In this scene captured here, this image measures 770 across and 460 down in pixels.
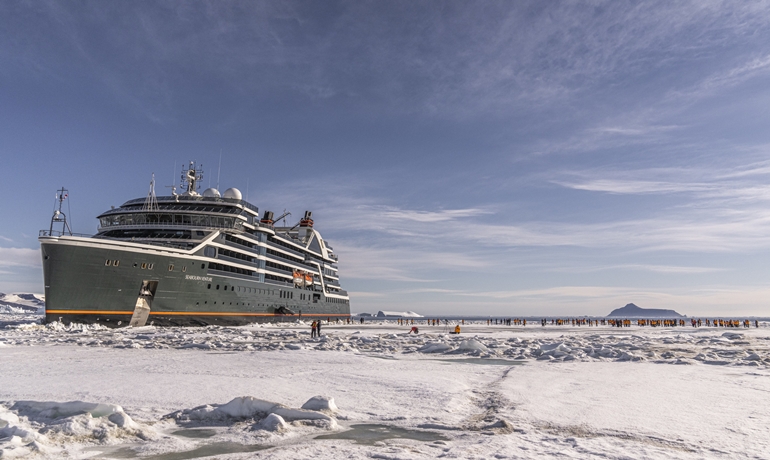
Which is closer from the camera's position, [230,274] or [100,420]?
[100,420]

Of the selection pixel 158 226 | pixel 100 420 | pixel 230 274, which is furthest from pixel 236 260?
pixel 100 420

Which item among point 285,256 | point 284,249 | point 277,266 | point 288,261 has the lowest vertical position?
point 277,266

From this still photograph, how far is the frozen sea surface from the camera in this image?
5.80m

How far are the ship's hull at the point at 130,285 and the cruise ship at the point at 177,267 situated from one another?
0.22 feet

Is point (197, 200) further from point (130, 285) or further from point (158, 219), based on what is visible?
point (130, 285)

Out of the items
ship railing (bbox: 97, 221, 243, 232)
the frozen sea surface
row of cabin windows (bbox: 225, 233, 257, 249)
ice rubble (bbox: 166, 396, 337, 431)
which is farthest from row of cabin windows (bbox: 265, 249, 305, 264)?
ice rubble (bbox: 166, 396, 337, 431)

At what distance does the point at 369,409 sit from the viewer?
833 cm

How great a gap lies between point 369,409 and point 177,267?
34.7 meters

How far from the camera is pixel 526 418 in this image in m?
7.61

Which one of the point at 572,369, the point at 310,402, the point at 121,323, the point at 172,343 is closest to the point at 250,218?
the point at 121,323

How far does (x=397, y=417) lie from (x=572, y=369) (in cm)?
966

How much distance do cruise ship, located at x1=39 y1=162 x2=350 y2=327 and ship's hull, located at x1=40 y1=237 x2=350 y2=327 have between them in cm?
7

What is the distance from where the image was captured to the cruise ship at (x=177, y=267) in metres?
33.1

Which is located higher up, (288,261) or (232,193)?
(232,193)
